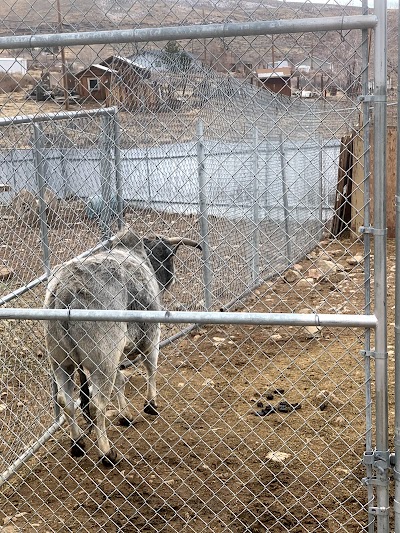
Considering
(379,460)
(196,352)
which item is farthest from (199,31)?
(196,352)

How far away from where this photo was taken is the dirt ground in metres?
4.13

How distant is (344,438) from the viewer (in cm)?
502

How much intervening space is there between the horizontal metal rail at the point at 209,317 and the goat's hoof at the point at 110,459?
2.11 m

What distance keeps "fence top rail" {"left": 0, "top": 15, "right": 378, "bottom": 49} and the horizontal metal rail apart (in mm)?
1156

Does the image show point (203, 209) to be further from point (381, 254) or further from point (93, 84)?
point (381, 254)

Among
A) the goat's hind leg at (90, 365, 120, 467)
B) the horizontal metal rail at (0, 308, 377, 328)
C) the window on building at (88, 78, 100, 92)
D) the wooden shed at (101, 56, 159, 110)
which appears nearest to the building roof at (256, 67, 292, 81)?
the wooden shed at (101, 56, 159, 110)

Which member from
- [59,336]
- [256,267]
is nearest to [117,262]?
[59,336]

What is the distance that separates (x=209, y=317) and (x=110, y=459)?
8.06ft

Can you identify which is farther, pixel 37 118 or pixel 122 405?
pixel 122 405

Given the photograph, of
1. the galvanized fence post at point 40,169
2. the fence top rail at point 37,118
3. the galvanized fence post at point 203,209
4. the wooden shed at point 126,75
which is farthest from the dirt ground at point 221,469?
the fence top rail at point 37,118

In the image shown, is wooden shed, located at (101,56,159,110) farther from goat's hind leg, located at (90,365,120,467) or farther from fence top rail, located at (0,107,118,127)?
goat's hind leg, located at (90,365,120,467)

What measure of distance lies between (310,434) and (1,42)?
358cm

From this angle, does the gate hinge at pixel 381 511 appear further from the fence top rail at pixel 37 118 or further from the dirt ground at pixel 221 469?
the fence top rail at pixel 37 118

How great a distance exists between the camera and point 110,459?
4.96 metres
